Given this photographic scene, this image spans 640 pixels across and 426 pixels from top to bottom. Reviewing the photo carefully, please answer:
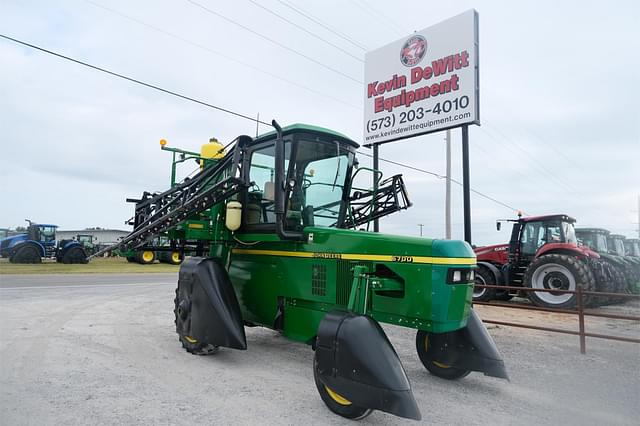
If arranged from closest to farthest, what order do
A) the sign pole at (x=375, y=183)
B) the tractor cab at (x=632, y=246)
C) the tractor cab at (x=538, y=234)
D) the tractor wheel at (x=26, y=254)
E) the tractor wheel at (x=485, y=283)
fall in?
the sign pole at (x=375, y=183) → the tractor wheel at (x=485, y=283) → the tractor cab at (x=538, y=234) → the tractor cab at (x=632, y=246) → the tractor wheel at (x=26, y=254)

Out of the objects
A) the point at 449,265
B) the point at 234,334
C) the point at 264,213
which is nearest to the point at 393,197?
the point at 264,213

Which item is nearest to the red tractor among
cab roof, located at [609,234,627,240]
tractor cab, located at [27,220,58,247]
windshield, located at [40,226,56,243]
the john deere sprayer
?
cab roof, located at [609,234,627,240]

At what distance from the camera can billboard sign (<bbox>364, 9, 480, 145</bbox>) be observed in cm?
896

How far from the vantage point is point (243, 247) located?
588cm

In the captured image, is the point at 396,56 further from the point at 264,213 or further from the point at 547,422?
the point at 547,422

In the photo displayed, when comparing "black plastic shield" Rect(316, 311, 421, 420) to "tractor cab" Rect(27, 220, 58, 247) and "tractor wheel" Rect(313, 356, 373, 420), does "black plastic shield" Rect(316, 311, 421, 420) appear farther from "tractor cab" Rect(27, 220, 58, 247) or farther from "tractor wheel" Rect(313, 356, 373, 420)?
"tractor cab" Rect(27, 220, 58, 247)

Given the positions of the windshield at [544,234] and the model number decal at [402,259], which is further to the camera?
the windshield at [544,234]

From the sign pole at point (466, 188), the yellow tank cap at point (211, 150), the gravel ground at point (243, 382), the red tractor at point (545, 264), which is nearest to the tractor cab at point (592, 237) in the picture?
the red tractor at point (545, 264)

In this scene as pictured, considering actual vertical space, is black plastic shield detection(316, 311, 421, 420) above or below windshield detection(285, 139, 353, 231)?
below

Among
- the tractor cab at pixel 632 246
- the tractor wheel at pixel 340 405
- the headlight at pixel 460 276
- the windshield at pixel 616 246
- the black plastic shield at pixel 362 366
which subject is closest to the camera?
the black plastic shield at pixel 362 366

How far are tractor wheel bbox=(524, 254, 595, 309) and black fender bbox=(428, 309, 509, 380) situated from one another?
696 centimetres

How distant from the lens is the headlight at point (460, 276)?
394 cm

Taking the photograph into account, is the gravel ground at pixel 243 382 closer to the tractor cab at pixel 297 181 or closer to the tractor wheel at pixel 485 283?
the tractor cab at pixel 297 181

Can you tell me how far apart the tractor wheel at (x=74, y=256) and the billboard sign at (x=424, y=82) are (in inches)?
852
